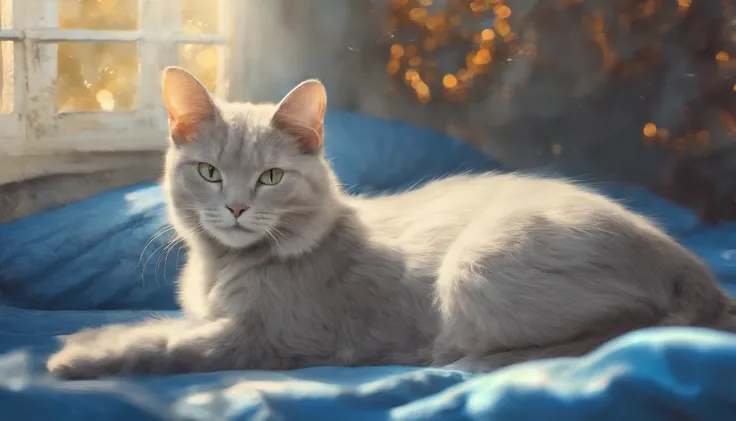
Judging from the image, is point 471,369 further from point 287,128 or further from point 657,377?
point 287,128

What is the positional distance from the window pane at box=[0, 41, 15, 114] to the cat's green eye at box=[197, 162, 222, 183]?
0.88 metres

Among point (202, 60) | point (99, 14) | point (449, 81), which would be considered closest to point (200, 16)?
point (202, 60)

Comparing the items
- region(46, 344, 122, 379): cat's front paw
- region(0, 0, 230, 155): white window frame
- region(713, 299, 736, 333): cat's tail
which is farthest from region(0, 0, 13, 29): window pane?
region(713, 299, 736, 333): cat's tail

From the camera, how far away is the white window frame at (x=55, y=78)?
1.95 meters

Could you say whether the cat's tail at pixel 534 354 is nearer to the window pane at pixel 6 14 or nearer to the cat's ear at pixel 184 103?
the cat's ear at pixel 184 103

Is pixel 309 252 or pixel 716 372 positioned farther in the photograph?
pixel 309 252

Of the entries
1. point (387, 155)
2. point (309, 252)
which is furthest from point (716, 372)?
point (387, 155)

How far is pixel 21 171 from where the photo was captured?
1913mm

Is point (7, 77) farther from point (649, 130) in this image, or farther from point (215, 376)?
point (649, 130)

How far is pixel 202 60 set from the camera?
2.19 m

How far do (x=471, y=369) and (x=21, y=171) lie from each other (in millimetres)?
1281

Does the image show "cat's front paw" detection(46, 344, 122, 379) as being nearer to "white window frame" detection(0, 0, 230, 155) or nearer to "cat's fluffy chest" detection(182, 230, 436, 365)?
"cat's fluffy chest" detection(182, 230, 436, 365)

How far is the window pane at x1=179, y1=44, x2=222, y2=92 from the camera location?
85.8 inches

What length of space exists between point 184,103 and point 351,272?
41cm
